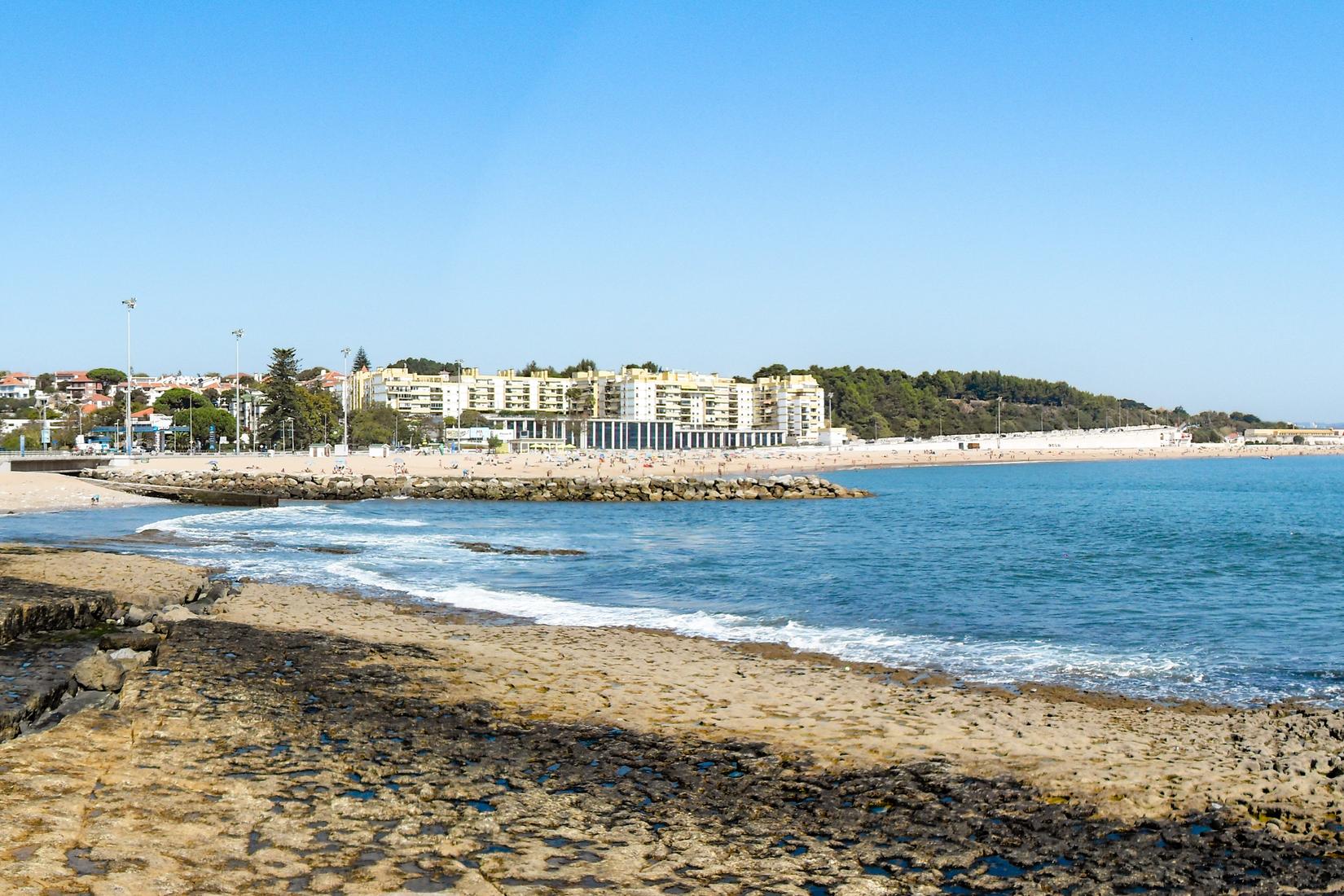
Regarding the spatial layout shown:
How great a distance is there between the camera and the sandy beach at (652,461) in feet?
211

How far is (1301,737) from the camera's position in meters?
8.88

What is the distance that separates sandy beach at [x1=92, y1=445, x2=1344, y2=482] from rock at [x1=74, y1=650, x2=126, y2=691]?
40.3 meters

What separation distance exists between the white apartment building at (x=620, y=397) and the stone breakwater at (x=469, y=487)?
10351cm

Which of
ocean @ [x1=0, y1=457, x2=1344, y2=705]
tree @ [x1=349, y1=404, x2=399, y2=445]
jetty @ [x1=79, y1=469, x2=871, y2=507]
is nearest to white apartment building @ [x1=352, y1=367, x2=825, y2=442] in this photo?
tree @ [x1=349, y1=404, x2=399, y2=445]

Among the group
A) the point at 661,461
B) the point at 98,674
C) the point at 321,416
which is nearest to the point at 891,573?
the point at 98,674

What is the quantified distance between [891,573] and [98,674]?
53.8 ft

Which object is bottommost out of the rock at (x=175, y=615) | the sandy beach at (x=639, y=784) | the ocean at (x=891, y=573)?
the ocean at (x=891, y=573)

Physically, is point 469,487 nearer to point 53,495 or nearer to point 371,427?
point 53,495

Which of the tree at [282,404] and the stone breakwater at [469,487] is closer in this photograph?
the stone breakwater at [469,487]

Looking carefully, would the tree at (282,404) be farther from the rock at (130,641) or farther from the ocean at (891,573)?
the rock at (130,641)

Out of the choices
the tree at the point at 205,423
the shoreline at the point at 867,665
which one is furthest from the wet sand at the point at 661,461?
the shoreline at the point at 867,665

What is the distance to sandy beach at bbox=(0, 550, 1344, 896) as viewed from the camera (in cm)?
575

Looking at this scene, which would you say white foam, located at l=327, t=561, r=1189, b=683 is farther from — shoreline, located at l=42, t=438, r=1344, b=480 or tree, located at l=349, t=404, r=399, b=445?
tree, located at l=349, t=404, r=399, b=445

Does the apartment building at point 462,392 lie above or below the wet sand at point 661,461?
above
